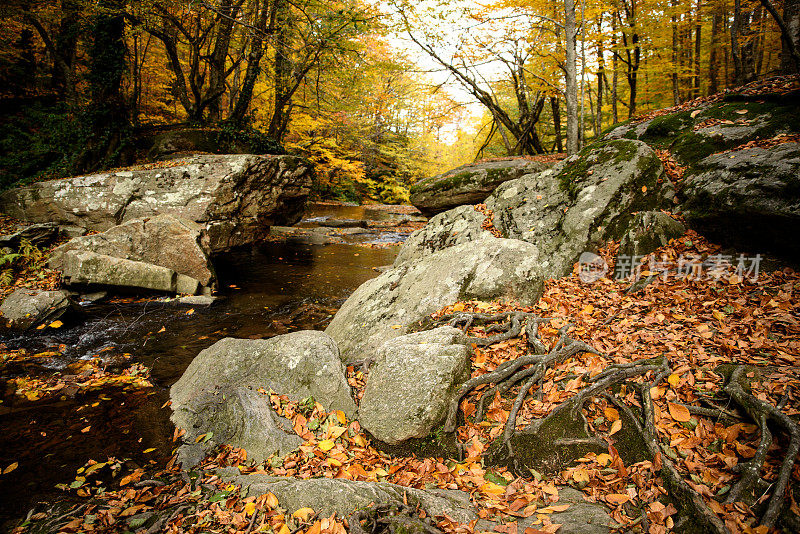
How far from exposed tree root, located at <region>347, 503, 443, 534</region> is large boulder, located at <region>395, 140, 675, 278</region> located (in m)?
3.58

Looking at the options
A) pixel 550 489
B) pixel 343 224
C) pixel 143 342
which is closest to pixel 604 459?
pixel 550 489

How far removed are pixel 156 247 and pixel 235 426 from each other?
633 cm

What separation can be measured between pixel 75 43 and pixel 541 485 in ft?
73.8

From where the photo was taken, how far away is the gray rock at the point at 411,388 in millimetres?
2971

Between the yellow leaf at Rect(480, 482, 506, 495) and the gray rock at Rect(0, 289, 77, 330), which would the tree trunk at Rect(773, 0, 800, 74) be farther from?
the gray rock at Rect(0, 289, 77, 330)

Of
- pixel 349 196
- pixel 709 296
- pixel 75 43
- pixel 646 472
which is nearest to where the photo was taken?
pixel 646 472

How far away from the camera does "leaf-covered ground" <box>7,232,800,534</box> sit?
6.86ft

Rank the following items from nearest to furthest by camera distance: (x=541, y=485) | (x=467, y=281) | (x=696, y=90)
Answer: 1. (x=541, y=485)
2. (x=467, y=281)
3. (x=696, y=90)

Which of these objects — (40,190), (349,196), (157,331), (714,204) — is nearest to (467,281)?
(714,204)

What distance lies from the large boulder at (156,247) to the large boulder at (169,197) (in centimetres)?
76

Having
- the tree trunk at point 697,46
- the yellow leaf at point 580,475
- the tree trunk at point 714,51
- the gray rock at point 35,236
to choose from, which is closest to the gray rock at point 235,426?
the yellow leaf at point 580,475

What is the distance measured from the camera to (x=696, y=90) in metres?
15.6

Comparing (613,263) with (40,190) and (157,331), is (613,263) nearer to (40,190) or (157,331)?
(157,331)

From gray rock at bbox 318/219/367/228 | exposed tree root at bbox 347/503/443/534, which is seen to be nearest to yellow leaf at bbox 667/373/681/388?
exposed tree root at bbox 347/503/443/534
